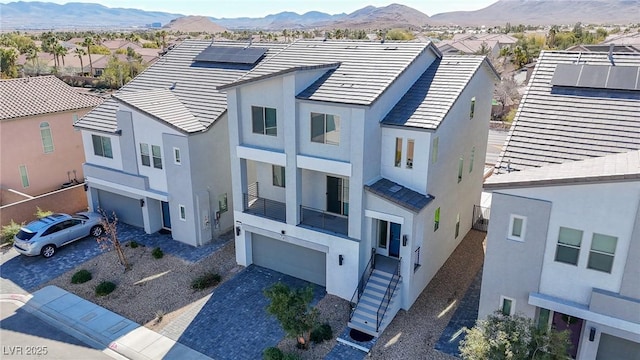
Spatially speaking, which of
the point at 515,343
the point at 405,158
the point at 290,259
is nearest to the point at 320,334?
the point at 290,259

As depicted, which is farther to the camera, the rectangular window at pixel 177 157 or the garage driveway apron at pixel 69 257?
the rectangular window at pixel 177 157

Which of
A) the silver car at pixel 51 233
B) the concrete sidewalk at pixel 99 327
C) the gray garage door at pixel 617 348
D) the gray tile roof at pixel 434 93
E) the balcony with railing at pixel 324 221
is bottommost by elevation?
the concrete sidewalk at pixel 99 327

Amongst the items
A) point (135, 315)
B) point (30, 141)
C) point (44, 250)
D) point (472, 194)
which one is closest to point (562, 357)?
point (472, 194)

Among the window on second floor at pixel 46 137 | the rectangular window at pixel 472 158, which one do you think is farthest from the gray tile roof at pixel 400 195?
the window on second floor at pixel 46 137

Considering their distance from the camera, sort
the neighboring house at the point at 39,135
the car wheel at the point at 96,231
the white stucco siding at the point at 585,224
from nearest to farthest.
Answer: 1. the white stucco siding at the point at 585,224
2. the car wheel at the point at 96,231
3. the neighboring house at the point at 39,135

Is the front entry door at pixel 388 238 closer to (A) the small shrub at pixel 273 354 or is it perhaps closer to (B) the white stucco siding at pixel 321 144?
(B) the white stucco siding at pixel 321 144

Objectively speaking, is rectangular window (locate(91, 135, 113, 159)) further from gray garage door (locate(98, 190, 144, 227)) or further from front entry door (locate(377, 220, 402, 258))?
front entry door (locate(377, 220, 402, 258))

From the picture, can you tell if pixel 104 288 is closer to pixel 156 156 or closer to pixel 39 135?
pixel 156 156
